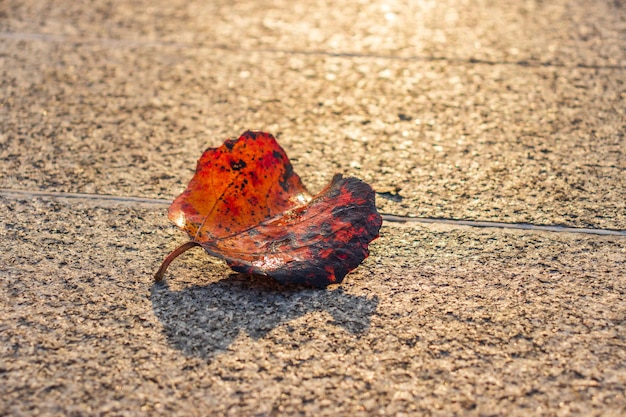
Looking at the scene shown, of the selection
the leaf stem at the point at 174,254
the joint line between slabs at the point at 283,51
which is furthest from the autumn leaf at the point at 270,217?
the joint line between slabs at the point at 283,51

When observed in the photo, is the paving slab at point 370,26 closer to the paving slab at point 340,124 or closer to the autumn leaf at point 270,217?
the paving slab at point 340,124

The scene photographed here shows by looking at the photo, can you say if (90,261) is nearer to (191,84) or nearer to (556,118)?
(191,84)

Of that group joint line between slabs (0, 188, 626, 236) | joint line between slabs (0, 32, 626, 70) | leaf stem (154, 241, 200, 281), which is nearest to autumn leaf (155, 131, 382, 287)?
leaf stem (154, 241, 200, 281)

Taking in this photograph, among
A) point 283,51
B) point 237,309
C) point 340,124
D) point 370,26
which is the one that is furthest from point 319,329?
point 370,26

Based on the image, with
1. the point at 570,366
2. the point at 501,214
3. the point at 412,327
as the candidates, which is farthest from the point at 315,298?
the point at 501,214

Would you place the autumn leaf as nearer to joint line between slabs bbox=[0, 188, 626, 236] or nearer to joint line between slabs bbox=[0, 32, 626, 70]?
joint line between slabs bbox=[0, 188, 626, 236]

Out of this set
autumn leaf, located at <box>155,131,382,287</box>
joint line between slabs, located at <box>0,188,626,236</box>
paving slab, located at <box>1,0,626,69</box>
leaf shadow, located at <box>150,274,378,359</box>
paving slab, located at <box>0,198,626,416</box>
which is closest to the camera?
paving slab, located at <box>0,198,626,416</box>

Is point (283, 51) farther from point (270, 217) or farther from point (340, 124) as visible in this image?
point (270, 217)

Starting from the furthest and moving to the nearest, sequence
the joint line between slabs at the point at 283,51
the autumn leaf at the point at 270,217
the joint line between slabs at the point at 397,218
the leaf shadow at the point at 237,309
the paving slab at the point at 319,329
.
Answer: the joint line between slabs at the point at 283,51, the joint line between slabs at the point at 397,218, the autumn leaf at the point at 270,217, the leaf shadow at the point at 237,309, the paving slab at the point at 319,329
